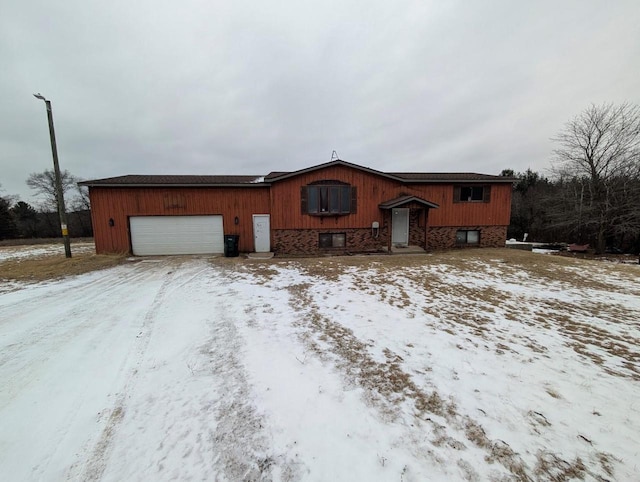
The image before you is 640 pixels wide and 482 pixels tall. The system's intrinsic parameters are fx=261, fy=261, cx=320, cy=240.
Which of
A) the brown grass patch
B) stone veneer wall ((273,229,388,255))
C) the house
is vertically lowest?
the brown grass patch

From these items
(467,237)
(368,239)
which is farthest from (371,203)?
(467,237)

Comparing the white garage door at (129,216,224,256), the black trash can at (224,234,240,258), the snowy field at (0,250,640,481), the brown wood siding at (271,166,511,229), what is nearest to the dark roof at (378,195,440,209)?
the brown wood siding at (271,166,511,229)

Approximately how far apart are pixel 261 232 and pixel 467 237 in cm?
1174

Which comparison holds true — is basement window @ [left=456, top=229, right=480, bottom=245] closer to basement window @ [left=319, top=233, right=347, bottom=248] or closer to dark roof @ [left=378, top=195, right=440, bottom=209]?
dark roof @ [left=378, top=195, right=440, bottom=209]

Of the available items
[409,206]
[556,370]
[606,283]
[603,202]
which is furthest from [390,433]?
[603,202]

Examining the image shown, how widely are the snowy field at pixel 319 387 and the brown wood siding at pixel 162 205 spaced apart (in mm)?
7079

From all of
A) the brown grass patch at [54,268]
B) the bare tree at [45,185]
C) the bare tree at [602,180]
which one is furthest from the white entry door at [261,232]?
the bare tree at [45,185]

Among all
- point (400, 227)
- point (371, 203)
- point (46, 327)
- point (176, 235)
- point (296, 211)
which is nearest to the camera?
point (46, 327)

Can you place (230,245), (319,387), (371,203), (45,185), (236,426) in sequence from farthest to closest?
(45,185)
(371,203)
(230,245)
(319,387)
(236,426)

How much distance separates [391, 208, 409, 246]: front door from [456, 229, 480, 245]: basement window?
3086mm

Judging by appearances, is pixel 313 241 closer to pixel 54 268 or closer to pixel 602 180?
pixel 54 268

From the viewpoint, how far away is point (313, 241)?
13773mm

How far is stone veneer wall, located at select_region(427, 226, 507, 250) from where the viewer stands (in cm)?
1480

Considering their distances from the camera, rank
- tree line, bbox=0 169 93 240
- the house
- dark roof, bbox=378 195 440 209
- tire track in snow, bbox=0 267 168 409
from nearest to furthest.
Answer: tire track in snow, bbox=0 267 168 409, the house, dark roof, bbox=378 195 440 209, tree line, bbox=0 169 93 240
